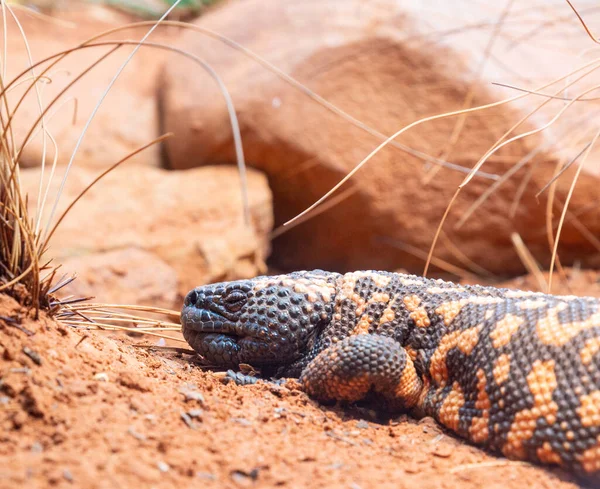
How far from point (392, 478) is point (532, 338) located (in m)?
0.69

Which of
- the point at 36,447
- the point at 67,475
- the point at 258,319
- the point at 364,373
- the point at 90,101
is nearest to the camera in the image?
the point at 67,475

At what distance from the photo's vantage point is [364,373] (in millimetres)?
2242

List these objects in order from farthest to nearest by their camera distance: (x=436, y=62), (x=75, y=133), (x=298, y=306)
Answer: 1. (x=75, y=133)
2. (x=436, y=62)
3. (x=298, y=306)

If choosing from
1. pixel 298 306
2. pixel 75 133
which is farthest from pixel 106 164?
pixel 298 306

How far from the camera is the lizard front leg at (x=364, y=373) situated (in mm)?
2248

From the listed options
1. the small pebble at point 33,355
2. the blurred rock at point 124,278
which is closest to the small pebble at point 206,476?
the small pebble at point 33,355

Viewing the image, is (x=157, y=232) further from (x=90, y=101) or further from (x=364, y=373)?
(x=364, y=373)

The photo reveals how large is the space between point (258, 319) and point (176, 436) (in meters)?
0.82

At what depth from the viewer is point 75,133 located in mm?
5789

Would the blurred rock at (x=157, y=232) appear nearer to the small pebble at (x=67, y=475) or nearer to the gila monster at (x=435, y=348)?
the gila monster at (x=435, y=348)

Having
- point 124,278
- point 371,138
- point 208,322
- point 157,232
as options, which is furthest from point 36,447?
point 371,138

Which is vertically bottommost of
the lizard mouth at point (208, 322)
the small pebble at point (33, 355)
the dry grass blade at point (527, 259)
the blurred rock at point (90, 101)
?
the dry grass blade at point (527, 259)

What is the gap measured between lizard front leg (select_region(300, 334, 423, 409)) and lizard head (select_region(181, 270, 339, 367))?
19cm

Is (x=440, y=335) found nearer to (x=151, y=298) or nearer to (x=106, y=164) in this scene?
(x=151, y=298)
